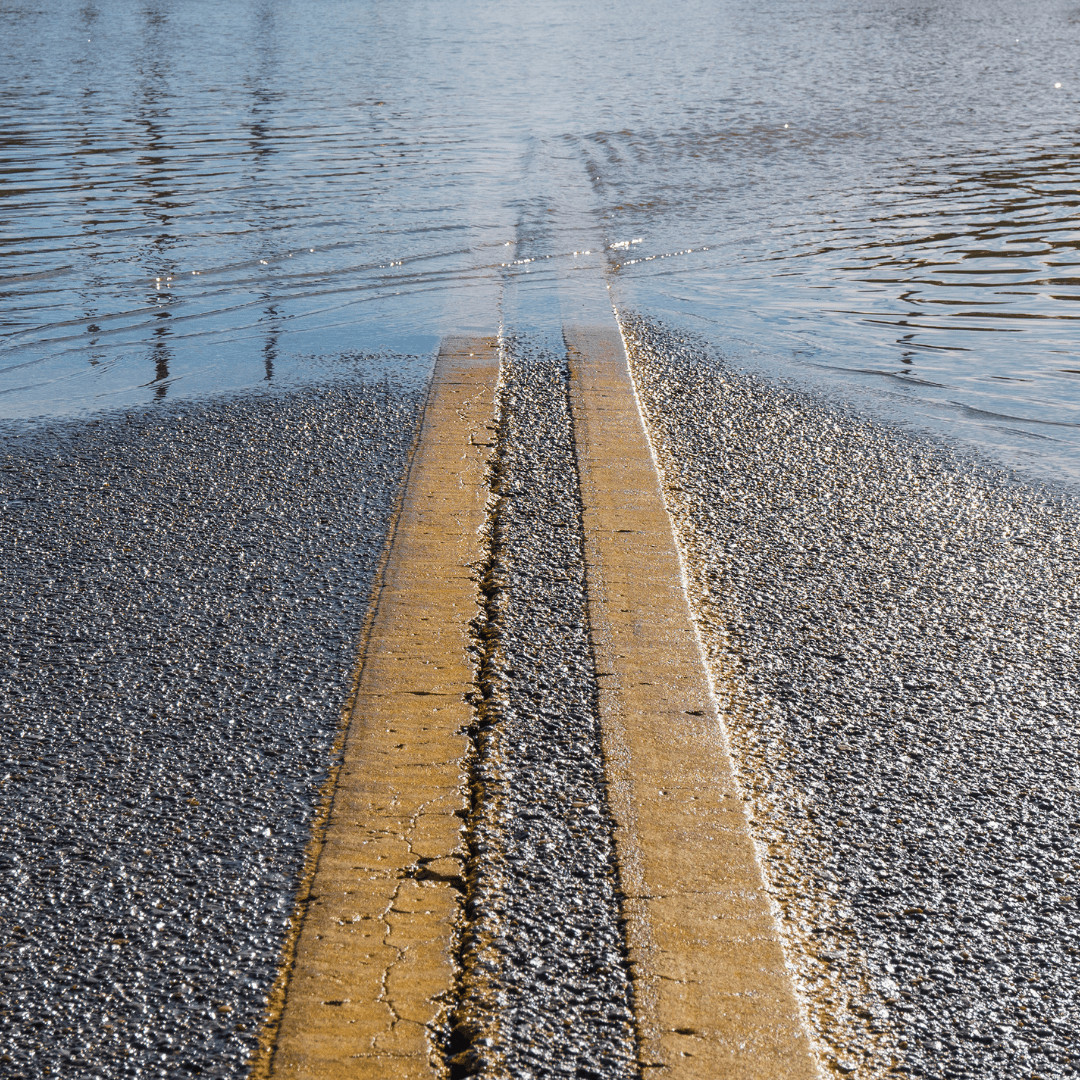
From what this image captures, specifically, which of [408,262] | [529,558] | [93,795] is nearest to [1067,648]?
[529,558]

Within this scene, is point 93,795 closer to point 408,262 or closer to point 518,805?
point 518,805

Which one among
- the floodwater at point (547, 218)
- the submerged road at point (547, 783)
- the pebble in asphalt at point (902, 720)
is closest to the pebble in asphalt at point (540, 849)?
the submerged road at point (547, 783)

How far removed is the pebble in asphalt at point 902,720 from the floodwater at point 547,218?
70cm

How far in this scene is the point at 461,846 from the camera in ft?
6.32

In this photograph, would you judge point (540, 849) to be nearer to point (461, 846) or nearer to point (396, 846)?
point (461, 846)

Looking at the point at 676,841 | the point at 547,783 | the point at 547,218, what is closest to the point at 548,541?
the point at 547,783

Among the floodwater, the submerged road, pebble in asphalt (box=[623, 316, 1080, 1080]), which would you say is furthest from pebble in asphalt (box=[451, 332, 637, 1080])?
the floodwater

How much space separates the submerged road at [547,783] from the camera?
1618 mm

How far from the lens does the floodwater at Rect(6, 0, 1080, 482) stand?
15.3ft

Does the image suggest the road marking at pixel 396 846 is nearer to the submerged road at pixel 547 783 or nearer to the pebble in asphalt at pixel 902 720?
the submerged road at pixel 547 783

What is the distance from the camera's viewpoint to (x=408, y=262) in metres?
6.18

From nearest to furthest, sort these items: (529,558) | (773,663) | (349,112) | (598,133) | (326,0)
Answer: (773,663), (529,558), (598,133), (349,112), (326,0)

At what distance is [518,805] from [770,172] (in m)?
7.71

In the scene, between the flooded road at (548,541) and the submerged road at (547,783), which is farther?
the flooded road at (548,541)
